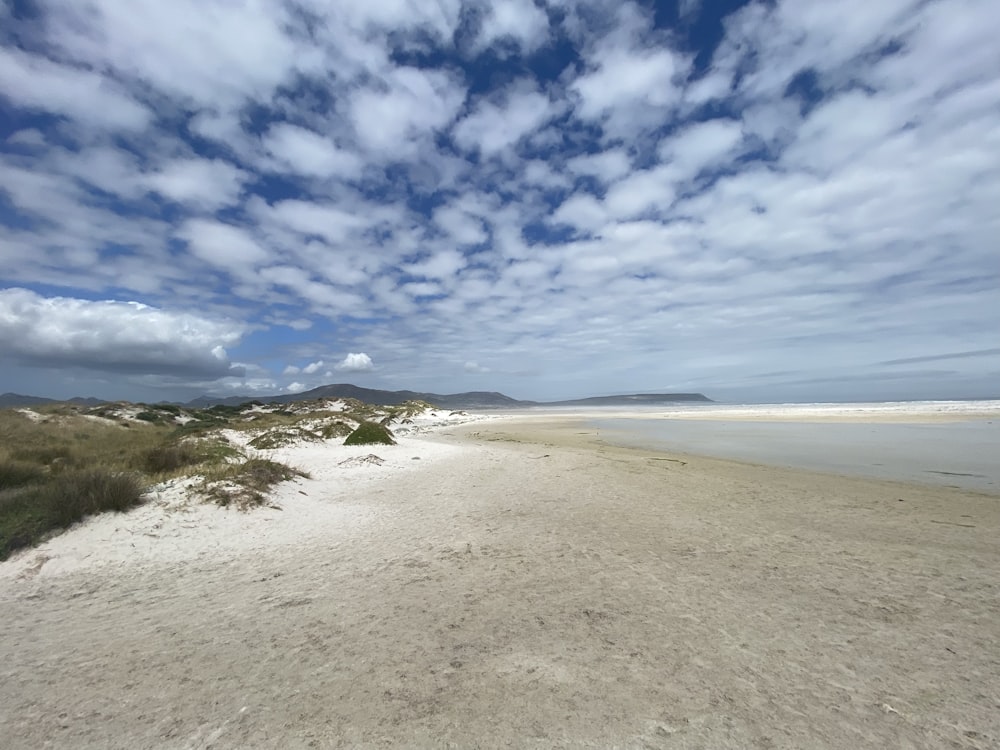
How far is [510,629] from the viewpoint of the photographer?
4.88 meters

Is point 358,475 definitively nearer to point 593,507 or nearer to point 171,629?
point 593,507

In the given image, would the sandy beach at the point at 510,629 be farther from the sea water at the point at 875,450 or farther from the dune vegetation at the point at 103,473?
the sea water at the point at 875,450

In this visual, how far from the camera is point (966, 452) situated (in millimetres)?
16578

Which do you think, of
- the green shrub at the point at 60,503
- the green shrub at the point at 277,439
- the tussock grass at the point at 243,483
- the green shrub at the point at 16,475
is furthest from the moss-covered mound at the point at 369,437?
the green shrub at the point at 60,503

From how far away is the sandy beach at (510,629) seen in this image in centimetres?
344

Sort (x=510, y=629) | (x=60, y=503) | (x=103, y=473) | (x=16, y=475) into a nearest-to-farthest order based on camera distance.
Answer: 1. (x=510, y=629)
2. (x=60, y=503)
3. (x=103, y=473)
4. (x=16, y=475)

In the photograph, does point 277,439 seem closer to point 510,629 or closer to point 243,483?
point 243,483

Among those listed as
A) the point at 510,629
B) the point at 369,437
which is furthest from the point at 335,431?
the point at 510,629

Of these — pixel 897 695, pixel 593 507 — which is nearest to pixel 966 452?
pixel 593 507

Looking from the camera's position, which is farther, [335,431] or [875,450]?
[335,431]

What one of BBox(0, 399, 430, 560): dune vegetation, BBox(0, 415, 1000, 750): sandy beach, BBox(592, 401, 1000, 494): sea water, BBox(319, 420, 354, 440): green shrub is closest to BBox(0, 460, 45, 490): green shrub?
BBox(0, 399, 430, 560): dune vegetation

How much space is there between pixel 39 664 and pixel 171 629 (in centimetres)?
99

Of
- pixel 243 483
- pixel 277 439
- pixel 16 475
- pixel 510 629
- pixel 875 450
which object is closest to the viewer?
pixel 510 629

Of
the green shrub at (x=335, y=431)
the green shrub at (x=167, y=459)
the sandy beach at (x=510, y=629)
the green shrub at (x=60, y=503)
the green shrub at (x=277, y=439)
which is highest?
the green shrub at (x=335, y=431)
